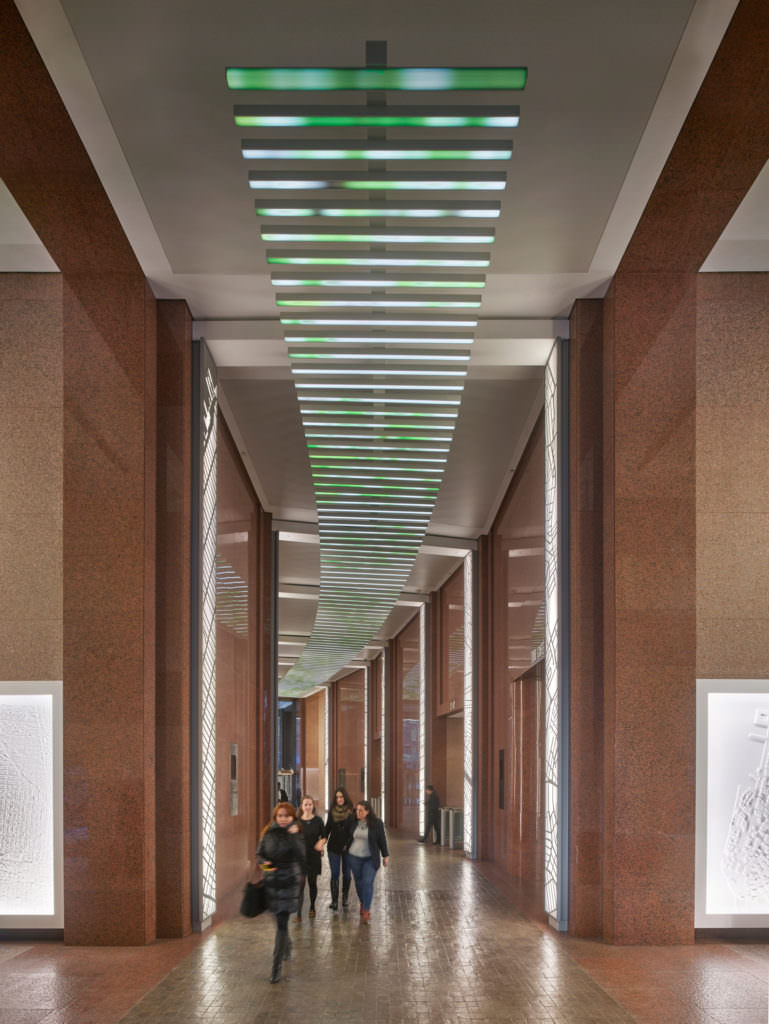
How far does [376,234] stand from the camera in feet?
26.6

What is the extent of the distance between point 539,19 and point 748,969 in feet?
22.6

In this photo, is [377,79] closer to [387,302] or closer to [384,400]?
[387,302]

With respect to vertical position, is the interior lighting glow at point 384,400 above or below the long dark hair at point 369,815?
above

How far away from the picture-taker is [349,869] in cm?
1230

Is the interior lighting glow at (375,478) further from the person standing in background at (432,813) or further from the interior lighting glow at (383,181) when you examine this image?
the person standing in background at (432,813)

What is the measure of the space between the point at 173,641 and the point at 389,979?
3.80 metres

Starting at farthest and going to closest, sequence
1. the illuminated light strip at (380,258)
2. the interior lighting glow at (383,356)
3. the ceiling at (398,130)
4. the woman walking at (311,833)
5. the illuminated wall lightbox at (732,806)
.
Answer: the woman walking at (311,833), the illuminated wall lightbox at (732,806), the interior lighting glow at (383,356), the illuminated light strip at (380,258), the ceiling at (398,130)

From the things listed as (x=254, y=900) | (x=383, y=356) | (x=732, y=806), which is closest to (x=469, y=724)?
(x=732, y=806)

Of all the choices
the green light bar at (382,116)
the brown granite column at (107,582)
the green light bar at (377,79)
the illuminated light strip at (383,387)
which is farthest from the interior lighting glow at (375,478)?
the green light bar at (377,79)

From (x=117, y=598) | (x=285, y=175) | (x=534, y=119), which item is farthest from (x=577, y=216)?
(x=117, y=598)

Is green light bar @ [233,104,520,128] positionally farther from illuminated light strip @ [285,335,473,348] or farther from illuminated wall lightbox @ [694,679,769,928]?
illuminated wall lightbox @ [694,679,769,928]

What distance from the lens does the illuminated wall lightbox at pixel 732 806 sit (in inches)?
409

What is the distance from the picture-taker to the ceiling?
23.1 feet

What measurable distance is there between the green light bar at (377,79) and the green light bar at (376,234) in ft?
4.18
